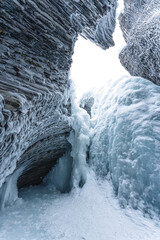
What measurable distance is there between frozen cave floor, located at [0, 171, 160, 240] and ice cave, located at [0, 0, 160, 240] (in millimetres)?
23

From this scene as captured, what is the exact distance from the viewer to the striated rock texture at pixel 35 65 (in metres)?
3.06

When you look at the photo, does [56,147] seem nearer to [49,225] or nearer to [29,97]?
[49,225]

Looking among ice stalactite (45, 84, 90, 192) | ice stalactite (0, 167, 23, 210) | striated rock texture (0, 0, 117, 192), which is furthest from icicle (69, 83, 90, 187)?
ice stalactite (0, 167, 23, 210)

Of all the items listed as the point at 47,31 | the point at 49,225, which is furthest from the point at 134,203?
the point at 47,31

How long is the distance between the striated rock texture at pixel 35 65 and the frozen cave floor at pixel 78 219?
1.12 meters

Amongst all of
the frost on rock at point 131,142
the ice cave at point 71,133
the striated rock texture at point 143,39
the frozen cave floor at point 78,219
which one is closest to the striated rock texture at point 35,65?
the ice cave at point 71,133

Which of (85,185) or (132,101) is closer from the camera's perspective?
(85,185)

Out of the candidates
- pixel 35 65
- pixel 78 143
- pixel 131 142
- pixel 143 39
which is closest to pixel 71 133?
pixel 78 143

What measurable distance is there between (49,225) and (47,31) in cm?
423

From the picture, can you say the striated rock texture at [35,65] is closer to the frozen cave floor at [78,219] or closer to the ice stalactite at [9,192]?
the ice stalactite at [9,192]

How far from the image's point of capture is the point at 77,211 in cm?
496

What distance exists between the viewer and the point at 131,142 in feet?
18.6

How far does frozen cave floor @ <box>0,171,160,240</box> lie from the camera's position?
3.86m

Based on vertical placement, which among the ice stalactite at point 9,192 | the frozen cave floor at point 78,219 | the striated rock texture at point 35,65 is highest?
the striated rock texture at point 35,65
